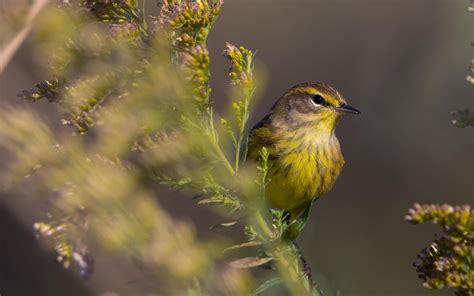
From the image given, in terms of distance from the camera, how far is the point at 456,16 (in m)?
5.66

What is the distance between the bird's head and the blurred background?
0.20 m

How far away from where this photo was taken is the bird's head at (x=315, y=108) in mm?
4098

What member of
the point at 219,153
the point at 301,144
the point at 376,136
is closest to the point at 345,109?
the point at 301,144

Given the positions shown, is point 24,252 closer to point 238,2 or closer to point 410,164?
point 410,164

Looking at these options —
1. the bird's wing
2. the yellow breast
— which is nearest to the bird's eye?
the yellow breast

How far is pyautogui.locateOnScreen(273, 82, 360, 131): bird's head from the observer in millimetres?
4098

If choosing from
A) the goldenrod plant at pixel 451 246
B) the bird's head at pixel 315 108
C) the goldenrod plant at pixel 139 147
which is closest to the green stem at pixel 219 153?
the goldenrod plant at pixel 139 147

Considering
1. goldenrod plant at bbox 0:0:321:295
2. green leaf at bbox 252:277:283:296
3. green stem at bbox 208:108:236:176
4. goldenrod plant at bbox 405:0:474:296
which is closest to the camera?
goldenrod plant at bbox 0:0:321:295

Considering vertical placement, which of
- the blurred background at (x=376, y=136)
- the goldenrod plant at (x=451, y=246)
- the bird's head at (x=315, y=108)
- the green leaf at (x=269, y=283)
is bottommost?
the blurred background at (x=376, y=136)

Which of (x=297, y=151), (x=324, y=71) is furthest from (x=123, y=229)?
(x=324, y=71)

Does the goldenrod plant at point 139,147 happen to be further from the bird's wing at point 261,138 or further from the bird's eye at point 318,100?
the bird's eye at point 318,100

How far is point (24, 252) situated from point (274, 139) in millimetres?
3119

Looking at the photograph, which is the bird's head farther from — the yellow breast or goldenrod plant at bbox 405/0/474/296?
goldenrod plant at bbox 405/0/474/296

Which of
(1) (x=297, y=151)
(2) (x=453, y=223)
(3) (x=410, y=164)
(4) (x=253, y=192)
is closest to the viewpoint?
(2) (x=453, y=223)
